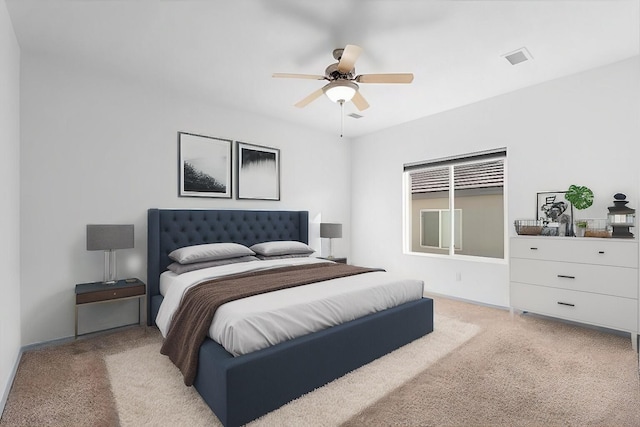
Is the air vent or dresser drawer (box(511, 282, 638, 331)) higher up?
the air vent

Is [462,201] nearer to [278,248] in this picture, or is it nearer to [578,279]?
[578,279]

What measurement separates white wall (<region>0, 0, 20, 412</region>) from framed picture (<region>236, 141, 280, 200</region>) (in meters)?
2.13

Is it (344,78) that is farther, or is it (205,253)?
(205,253)

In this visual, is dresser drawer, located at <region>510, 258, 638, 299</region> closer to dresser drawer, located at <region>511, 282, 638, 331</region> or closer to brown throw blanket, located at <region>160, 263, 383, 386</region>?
dresser drawer, located at <region>511, 282, 638, 331</region>

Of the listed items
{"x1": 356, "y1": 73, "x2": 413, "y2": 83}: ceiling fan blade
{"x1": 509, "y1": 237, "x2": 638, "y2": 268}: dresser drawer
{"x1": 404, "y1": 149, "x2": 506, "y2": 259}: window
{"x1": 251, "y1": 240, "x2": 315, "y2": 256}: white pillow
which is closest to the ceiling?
{"x1": 356, "y1": 73, "x2": 413, "y2": 83}: ceiling fan blade

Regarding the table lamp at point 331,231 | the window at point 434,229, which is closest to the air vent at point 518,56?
the window at point 434,229

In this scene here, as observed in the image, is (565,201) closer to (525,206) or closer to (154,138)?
(525,206)

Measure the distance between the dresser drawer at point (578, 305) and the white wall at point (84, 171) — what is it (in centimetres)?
367

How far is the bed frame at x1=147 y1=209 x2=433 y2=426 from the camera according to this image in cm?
173

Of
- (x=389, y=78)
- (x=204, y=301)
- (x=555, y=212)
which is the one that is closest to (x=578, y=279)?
(x=555, y=212)

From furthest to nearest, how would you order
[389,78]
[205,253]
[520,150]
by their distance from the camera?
[520,150]
[205,253]
[389,78]

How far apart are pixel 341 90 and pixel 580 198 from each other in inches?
99.6

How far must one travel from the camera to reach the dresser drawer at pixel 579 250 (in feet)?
9.04

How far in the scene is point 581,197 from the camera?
3096mm
